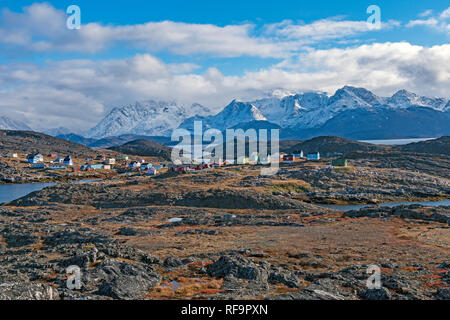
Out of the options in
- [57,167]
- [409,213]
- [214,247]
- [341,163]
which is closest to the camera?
[214,247]

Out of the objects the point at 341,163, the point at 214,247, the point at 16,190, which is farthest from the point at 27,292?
the point at 341,163

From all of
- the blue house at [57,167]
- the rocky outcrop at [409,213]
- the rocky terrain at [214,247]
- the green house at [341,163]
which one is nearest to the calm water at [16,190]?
the rocky terrain at [214,247]

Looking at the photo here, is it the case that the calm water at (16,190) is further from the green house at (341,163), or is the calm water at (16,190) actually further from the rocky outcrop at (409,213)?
the green house at (341,163)

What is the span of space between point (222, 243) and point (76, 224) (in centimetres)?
2825

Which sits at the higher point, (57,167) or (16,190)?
(57,167)

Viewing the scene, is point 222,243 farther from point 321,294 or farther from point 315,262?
point 321,294

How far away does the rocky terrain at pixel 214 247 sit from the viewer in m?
26.5

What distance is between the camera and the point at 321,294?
24500mm

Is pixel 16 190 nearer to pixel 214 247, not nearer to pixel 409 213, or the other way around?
pixel 214 247

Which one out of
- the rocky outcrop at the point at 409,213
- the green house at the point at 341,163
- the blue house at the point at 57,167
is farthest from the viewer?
the blue house at the point at 57,167

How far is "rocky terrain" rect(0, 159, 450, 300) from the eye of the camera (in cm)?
2645

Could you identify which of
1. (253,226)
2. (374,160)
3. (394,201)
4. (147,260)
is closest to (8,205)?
(253,226)

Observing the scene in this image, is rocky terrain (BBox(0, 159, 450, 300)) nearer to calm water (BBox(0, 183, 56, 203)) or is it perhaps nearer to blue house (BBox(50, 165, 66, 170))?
calm water (BBox(0, 183, 56, 203))

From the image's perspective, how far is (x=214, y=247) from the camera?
139 feet
